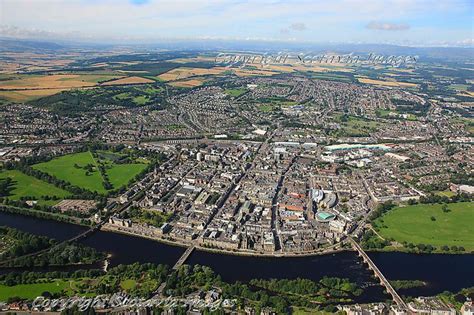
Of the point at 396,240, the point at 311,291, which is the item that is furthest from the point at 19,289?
the point at 396,240

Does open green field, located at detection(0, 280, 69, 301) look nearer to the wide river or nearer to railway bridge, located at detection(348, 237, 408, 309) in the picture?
the wide river

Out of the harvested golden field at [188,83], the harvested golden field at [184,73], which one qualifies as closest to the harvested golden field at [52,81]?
the harvested golden field at [184,73]

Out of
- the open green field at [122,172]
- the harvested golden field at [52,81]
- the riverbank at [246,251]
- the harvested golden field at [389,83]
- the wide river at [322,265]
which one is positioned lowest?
the wide river at [322,265]

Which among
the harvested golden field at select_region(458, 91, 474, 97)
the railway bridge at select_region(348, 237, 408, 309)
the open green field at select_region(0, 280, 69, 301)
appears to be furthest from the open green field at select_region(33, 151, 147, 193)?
the harvested golden field at select_region(458, 91, 474, 97)

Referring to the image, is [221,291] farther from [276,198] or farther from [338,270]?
[276,198]

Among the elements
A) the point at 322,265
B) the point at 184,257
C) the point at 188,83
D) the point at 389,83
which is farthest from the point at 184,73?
the point at 322,265

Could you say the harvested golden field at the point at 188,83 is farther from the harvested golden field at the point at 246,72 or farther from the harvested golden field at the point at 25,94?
the harvested golden field at the point at 25,94
